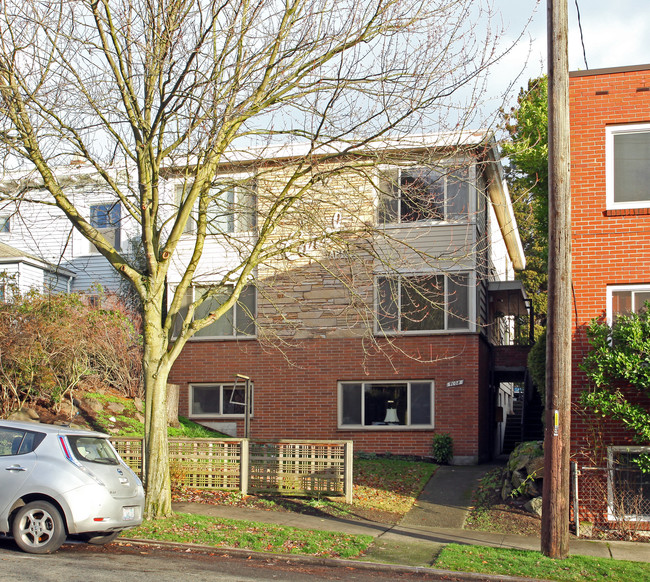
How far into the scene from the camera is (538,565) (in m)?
9.91

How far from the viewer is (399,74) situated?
12086 mm

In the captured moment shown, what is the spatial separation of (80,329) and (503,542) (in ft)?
34.4

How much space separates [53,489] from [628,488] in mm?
8709

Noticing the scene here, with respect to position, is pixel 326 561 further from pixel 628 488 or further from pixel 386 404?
pixel 386 404

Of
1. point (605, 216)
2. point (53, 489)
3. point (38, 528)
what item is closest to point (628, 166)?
point (605, 216)

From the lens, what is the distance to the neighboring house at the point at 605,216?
12.8 meters

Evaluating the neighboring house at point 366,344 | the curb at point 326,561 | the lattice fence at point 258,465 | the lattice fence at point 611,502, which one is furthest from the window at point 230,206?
the lattice fence at point 611,502

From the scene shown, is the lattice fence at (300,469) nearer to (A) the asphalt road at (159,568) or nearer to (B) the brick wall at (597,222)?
(B) the brick wall at (597,222)

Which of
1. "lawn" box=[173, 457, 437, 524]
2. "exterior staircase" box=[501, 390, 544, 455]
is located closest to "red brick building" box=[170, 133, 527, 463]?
"exterior staircase" box=[501, 390, 544, 455]

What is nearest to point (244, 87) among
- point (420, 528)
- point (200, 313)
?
point (420, 528)

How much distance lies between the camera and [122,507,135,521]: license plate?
983 cm

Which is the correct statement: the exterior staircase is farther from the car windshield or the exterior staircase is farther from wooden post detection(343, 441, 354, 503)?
the car windshield

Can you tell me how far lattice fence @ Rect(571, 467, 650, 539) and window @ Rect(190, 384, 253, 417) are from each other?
11.0m

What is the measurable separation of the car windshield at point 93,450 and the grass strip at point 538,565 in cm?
443
